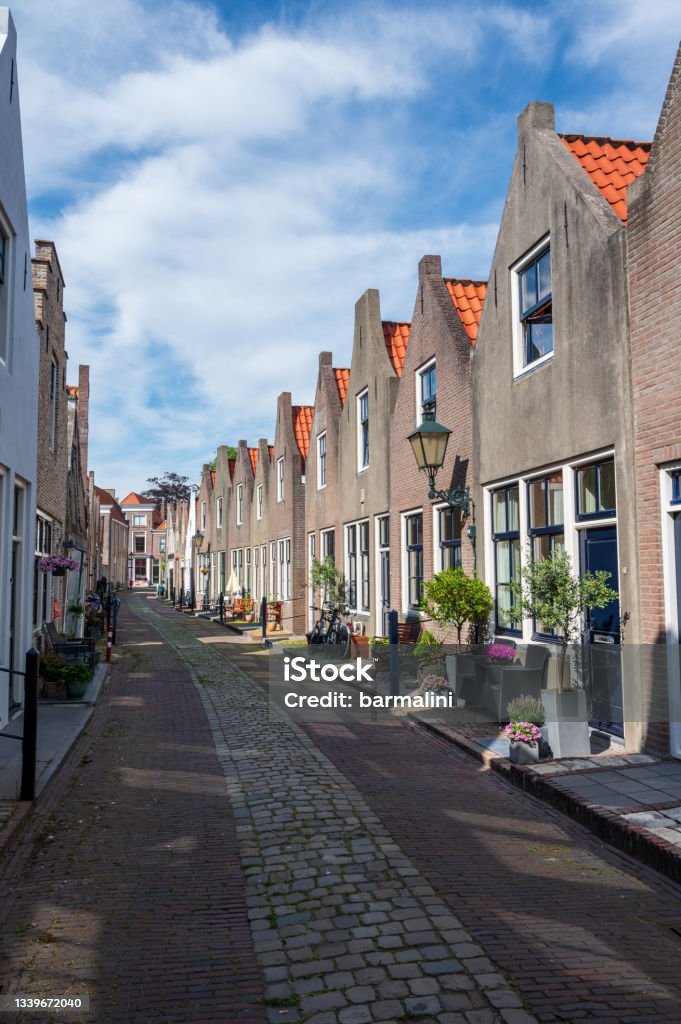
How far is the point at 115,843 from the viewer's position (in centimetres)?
573

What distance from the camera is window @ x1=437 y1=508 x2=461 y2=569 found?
12.9 m

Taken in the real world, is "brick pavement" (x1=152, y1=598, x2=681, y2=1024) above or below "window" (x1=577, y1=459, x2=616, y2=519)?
below

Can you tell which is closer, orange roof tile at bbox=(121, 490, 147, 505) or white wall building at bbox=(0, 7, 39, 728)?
white wall building at bbox=(0, 7, 39, 728)

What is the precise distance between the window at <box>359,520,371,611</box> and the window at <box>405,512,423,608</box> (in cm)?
273

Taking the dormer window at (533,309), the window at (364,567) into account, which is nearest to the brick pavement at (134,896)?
the dormer window at (533,309)

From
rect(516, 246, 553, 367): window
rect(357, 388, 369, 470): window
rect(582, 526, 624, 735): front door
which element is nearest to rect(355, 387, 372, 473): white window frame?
rect(357, 388, 369, 470): window

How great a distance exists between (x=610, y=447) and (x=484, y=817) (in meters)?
4.00

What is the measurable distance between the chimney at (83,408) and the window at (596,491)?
16.7 meters

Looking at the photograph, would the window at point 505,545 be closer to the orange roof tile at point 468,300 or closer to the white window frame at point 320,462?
the orange roof tile at point 468,300

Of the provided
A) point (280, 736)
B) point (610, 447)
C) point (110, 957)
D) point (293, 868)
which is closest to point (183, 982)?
point (110, 957)

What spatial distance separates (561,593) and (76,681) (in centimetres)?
741

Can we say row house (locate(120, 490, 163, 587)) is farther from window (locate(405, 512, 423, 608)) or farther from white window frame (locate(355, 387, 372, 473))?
window (locate(405, 512, 423, 608))

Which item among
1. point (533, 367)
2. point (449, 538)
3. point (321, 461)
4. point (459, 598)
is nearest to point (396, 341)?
point (321, 461)

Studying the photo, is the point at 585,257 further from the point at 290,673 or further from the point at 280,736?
the point at 290,673
